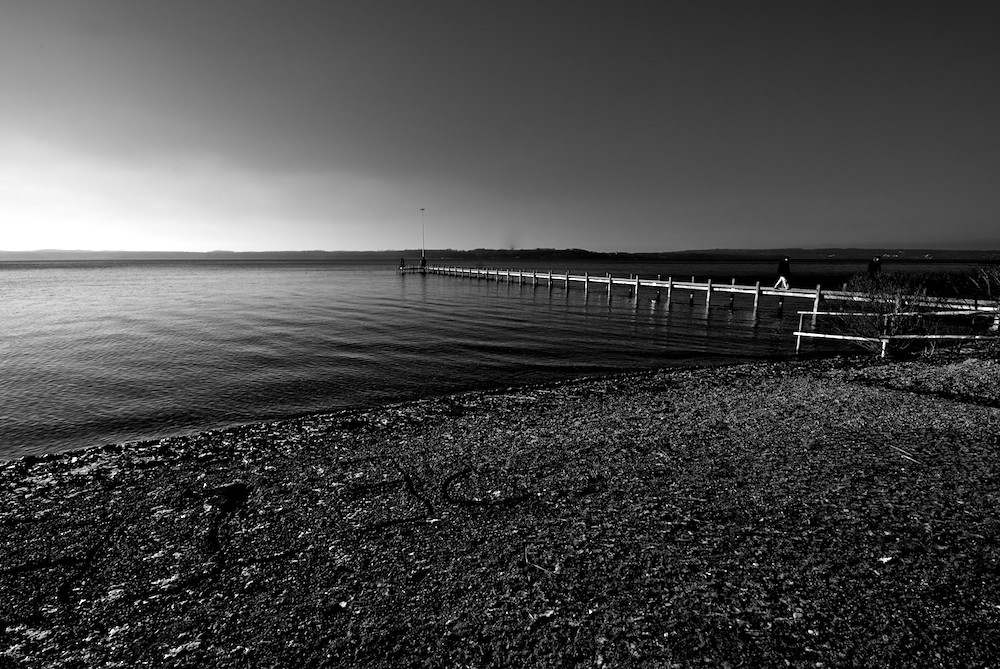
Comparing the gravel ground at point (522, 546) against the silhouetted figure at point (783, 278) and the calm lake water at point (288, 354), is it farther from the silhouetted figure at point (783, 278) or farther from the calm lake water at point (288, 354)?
the silhouetted figure at point (783, 278)

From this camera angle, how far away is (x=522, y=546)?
5.00 metres

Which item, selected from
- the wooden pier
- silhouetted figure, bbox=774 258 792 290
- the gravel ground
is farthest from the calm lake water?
→ the gravel ground

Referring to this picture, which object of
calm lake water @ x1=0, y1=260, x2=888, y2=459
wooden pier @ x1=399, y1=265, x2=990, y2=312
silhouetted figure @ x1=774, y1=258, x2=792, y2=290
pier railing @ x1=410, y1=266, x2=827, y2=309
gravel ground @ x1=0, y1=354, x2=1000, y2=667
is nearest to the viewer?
gravel ground @ x1=0, y1=354, x2=1000, y2=667

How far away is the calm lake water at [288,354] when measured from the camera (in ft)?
37.7

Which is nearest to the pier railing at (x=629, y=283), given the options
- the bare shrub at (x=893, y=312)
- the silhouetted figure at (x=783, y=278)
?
the silhouetted figure at (x=783, y=278)

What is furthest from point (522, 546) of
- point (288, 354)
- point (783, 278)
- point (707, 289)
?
point (707, 289)

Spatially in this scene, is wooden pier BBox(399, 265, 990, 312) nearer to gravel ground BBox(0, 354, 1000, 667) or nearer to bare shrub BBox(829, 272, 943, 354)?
bare shrub BBox(829, 272, 943, 354)

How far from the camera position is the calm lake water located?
37.7ft

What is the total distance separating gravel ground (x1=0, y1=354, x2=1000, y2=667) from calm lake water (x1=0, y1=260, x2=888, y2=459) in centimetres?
344

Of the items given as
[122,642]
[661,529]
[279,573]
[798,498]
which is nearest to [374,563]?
[279,573]

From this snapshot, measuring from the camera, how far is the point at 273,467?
292 inches

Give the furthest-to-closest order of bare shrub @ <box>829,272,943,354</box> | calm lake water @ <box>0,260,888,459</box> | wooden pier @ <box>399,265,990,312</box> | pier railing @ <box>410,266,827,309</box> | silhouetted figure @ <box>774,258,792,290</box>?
silhouetted figure @ <box>774,258,792,290</box>, pier railing @ <box>410,266,827,309</box>, wooden pier @ <box>399,265,990,312</box>, bare shrub @ <box>829,272,943,354</box>, calm lake water @ <box>0,260,888,459</box>

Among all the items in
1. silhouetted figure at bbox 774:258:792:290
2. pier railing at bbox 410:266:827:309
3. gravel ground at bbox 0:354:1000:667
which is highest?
silhouetted figure at bbox 774:258:792:290

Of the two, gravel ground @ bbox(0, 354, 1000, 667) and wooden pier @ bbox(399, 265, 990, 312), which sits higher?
wooden pier @ bbox(399, 265, 990, 312)
